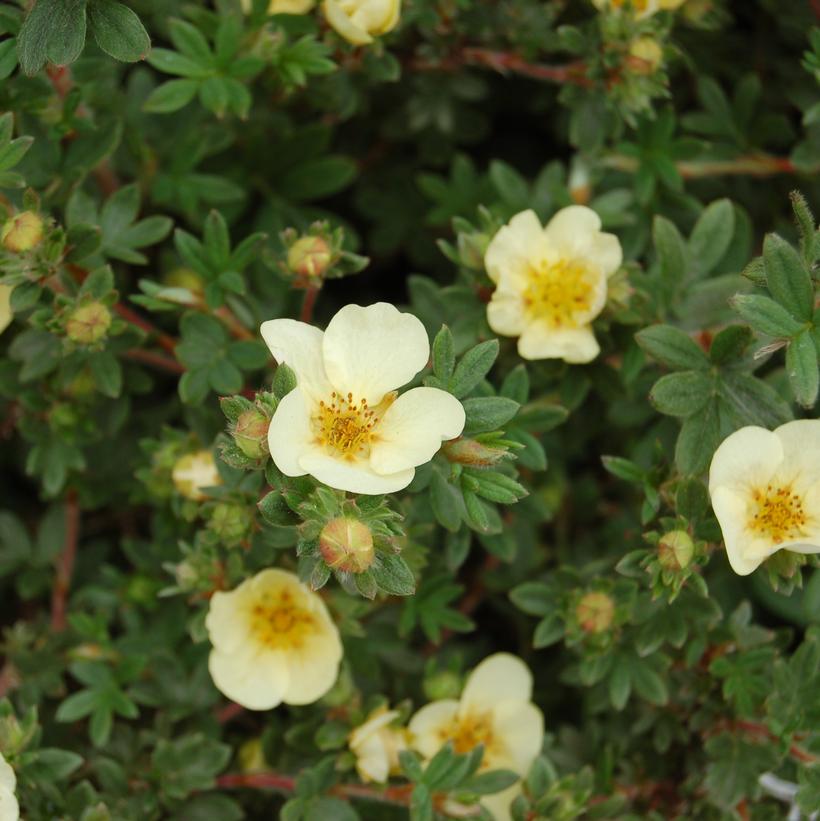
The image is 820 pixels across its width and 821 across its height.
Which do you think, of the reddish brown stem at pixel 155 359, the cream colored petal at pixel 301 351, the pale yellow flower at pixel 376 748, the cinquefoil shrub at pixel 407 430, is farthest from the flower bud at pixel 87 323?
the pale yellow flower at pixel 376 748

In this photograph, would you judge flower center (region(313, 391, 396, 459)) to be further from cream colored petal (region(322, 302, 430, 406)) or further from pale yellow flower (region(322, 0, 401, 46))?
pale yellow flower (region(322, 0, 401, 46))

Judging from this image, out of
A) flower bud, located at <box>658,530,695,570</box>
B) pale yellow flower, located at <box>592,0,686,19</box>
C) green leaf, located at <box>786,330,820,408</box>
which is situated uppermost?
pale yellow flower, located at <box>592,0,686,19</box>

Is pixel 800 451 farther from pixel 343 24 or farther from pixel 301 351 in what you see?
pixel 343 24

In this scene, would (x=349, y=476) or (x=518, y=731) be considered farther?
(x=518, y=731)

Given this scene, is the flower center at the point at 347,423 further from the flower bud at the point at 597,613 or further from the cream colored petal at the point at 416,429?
the flower bud at the point at 597,613

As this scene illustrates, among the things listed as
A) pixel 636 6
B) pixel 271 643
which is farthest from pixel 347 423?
pixel 636 6

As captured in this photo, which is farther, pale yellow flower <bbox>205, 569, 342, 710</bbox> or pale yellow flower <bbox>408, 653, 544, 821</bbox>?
pale yellow flower <bbox>408, 653, 544, 821</bbox>

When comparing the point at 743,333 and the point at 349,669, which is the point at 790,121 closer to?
the point at 743,333

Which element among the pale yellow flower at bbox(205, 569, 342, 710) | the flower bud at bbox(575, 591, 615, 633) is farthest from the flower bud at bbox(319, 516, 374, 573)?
the flower bud at bbox(575, 591, 615, 633)
